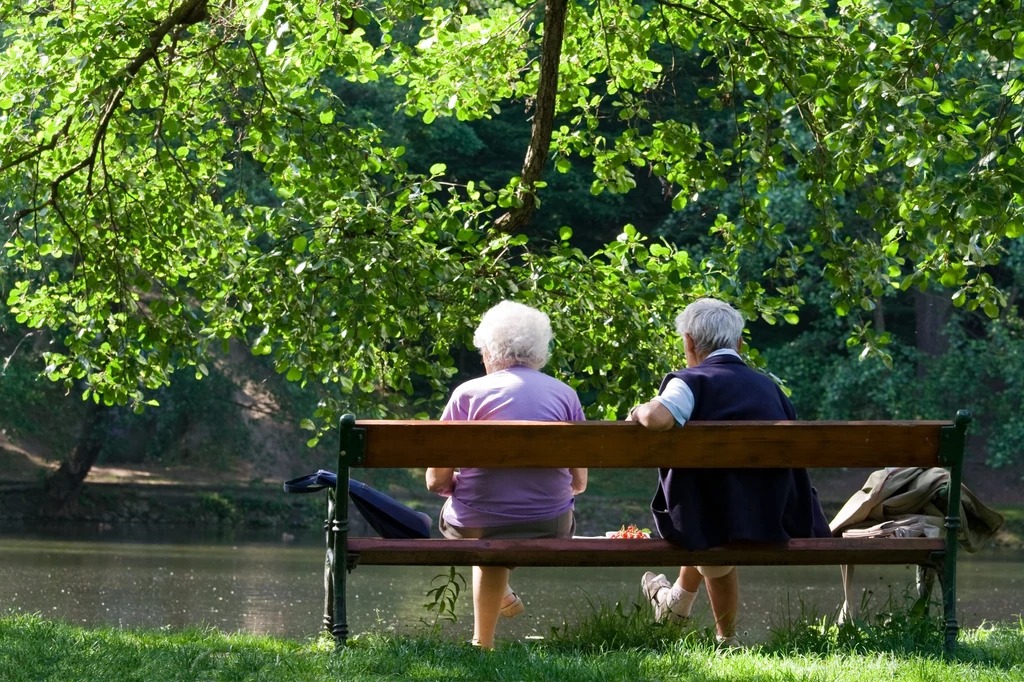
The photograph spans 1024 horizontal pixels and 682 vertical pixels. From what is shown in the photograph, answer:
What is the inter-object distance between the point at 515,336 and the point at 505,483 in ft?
1.93

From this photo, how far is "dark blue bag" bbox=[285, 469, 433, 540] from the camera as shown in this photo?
5160 millimetres

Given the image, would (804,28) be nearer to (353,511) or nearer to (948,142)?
(948,142)

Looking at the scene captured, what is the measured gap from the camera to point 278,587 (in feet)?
46.0

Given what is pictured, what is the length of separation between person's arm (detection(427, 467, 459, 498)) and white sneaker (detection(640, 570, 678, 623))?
104cm

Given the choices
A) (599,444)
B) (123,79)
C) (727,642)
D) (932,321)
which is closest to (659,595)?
(727,642)

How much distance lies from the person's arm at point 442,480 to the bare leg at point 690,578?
1.03 meters

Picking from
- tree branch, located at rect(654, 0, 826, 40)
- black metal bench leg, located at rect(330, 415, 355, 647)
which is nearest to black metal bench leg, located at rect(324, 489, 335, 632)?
black metal bench leg, located at rect(330, 415, 355, 647)

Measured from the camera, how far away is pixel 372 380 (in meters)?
8.91

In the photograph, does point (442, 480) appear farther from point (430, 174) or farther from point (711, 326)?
point (430, 174)

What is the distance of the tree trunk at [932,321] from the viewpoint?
29.2 metres

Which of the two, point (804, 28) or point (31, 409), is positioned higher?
point (804, 28)

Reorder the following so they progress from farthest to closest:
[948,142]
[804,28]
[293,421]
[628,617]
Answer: [293,421], [804,28], [948,142], [628,617]

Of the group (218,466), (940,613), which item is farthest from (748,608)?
(218,466)

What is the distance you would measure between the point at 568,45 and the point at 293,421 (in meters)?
14.9
